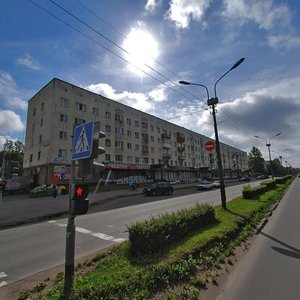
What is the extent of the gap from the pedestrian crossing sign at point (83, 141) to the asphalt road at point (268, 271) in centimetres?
338

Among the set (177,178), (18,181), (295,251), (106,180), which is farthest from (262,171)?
(295,251)

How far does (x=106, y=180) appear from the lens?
3862 cm

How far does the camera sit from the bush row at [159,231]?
5.21 meters

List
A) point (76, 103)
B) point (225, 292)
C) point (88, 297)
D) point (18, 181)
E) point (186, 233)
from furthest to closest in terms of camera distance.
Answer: point (76, 103) < point (18, 181) < point (186, 233) < point (225, 292) < point (88, 297)

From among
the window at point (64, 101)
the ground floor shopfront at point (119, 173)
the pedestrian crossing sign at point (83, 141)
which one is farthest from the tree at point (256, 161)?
the pedestrian crossing sign at point (83, 141)

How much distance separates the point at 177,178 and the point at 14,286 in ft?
179

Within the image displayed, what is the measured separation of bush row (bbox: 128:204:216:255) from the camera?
521 centimetres

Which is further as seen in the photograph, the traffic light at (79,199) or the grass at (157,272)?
the traffic light at (79,199)

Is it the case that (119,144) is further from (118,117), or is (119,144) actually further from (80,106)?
(80,106)

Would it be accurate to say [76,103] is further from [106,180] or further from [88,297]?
[88,297]

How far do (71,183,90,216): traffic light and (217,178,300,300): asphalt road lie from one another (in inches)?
109

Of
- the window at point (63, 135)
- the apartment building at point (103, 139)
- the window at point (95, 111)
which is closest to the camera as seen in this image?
the apartment building at point (103, 139)

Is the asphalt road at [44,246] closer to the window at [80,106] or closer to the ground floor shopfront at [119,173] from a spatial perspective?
the ground floor shopfront at [119,173]

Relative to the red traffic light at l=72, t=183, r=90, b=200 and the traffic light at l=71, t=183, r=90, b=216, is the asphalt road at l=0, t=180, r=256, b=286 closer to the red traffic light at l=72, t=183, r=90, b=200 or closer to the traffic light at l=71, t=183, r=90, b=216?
the traffic light at l=71, t=183, r=90, b=216
